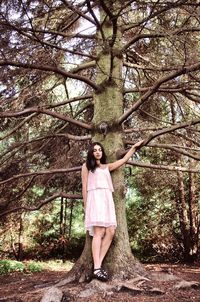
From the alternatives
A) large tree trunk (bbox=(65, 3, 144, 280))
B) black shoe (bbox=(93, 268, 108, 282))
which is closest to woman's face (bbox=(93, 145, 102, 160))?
large tree trunk (bbox=(65, 3, 144, 280))

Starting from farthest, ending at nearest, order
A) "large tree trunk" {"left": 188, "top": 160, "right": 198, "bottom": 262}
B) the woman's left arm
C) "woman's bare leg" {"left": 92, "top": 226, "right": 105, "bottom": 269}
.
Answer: "large tree trunk" {"left": 188, "top": 160, "right": 198, "bottom": 262}, the woman's left arm, "woman's bare leg" {"left": 92, "top": 226, "right": 105, "bottom": 269}

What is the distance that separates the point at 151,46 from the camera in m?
6.53

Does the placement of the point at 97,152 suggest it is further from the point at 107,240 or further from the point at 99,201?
the point at 107,240

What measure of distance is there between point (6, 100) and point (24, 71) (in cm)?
60

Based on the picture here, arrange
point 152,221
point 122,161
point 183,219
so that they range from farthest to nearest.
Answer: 1. point 152,221
2. point 183,219
3. point 122,161

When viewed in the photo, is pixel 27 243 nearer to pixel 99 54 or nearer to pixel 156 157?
pixel 156 157

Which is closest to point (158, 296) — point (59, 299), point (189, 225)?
point (59, 299)

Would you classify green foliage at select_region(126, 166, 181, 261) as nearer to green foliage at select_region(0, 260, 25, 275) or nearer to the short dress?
green foliage at select_region(0, 260, 25, 275)

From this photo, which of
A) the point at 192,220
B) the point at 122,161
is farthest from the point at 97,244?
the point at 192,220

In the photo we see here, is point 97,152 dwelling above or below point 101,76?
below

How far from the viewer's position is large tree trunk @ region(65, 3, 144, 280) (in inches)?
192

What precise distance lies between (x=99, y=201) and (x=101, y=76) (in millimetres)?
1891

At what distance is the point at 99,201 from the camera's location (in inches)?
189

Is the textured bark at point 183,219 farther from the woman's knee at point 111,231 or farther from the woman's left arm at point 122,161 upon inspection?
the woman's knee at point 111,231
